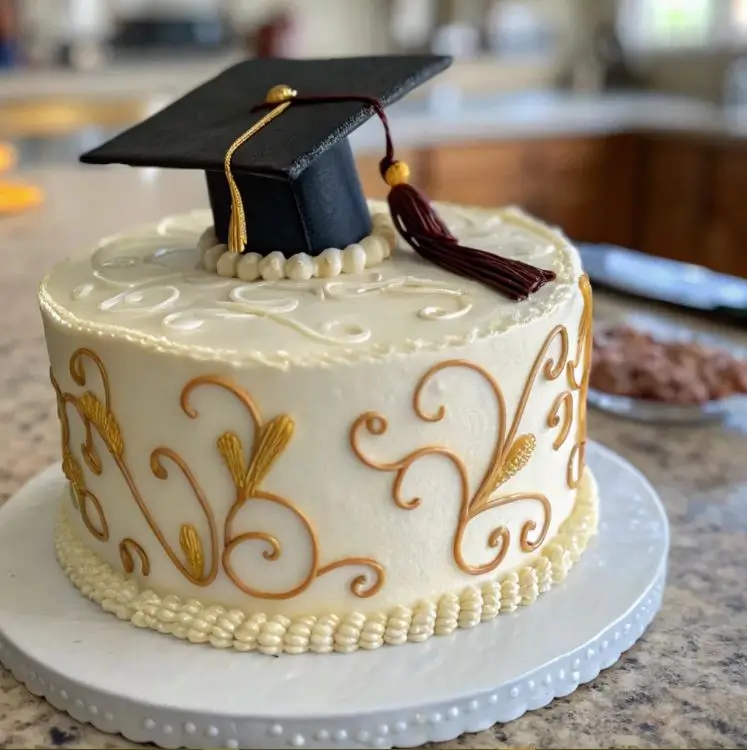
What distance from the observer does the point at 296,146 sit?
0.84 metres

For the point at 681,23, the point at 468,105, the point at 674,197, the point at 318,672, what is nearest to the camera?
the point at 318,672

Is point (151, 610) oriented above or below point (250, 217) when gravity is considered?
below

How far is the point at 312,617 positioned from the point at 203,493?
13 centimetres

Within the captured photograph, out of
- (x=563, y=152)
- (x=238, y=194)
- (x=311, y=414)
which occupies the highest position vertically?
(x=238, y=194)

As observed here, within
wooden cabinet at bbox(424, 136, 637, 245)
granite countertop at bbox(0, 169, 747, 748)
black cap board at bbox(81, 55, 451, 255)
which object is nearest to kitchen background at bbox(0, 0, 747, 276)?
wooden cabinet at bbox(424, 136, 637, 245)

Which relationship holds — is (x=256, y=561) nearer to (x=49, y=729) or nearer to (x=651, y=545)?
(x=49, y=729)

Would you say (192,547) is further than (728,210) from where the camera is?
No

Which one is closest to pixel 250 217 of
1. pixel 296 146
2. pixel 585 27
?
pixel 296 146

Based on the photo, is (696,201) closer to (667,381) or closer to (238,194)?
(667,381)

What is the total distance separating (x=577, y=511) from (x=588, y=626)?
168 mm

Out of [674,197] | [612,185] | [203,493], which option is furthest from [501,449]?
[612,185]

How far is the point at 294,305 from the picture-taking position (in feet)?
2.72

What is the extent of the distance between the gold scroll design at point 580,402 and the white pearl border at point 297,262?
198 millimetres

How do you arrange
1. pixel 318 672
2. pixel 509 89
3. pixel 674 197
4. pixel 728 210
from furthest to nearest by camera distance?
pixel 509 89
pixel 674 197
pixel 728 210
pixel 318 672
